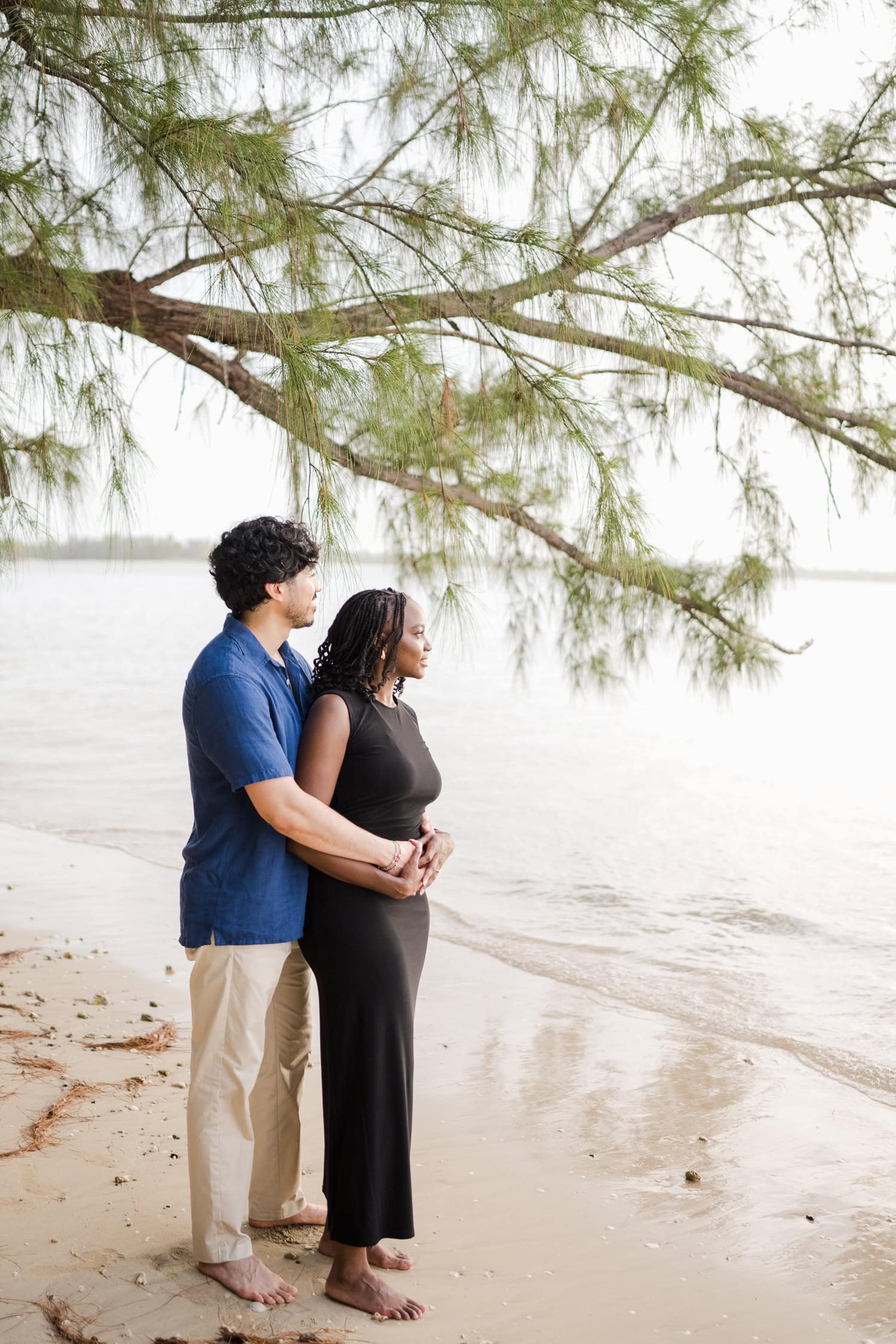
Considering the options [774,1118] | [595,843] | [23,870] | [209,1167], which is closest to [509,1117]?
[774,1118]

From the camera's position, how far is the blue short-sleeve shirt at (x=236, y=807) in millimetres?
2217

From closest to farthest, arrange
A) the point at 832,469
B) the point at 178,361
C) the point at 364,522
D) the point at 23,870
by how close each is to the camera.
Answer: the point at 178,361, the point at 364,522, the point at 832,469, the point at 23,870

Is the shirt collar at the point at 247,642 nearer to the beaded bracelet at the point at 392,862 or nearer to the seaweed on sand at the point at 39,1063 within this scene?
the beaded bracelet at the point at 392,862

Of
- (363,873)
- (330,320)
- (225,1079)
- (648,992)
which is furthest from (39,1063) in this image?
(648,992)

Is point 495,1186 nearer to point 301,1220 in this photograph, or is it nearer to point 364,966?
point 301,1220

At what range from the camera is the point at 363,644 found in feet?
8.05

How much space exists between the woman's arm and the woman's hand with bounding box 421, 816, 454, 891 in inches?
1.0

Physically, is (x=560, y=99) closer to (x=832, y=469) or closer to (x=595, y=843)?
(x=832, y=469)

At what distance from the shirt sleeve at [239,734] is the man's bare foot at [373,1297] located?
1019 mm

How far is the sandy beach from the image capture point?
7.72 ft

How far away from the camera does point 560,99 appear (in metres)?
3.17

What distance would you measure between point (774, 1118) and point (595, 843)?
6.24 meters

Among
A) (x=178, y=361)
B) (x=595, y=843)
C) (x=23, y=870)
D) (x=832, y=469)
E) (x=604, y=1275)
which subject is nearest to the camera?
(x=604, y=1275)

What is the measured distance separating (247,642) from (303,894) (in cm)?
52
